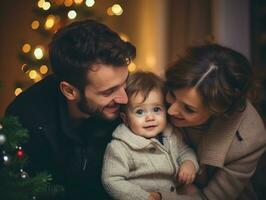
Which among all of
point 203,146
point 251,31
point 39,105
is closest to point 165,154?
point 203,146

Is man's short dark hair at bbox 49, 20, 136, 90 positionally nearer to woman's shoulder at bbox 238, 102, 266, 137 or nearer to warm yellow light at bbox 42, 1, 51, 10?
woman's shoulder at bbox 238, 102, 266, 137

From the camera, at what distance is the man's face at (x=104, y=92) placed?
5.97ft

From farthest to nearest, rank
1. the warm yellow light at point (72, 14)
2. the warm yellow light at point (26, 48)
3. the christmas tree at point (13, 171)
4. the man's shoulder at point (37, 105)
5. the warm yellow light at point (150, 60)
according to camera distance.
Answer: the warm yellow light at point (150, 60) < the warm yellow light at point (26, 48) < the warm yellow light at point (72, 14) < the man's shoulder at point (37, 105) < the christmas tree at point (13, 171)

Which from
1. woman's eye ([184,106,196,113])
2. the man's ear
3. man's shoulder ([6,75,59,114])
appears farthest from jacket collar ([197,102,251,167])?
man's shoulder ([6,75,59,114])

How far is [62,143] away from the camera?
6.13 feet

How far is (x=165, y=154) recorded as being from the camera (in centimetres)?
184

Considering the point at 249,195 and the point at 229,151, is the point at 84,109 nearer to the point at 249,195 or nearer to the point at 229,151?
the point at 229,151

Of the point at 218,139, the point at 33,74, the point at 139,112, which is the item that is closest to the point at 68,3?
the point at 33,74

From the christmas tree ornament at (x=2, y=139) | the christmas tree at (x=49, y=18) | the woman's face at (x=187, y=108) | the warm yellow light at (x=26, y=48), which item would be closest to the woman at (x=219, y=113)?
the woman's face at (x=187, y=108)

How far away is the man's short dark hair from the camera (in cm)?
182

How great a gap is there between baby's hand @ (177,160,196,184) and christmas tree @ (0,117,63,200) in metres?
0.56

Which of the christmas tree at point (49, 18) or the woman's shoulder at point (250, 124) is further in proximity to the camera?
the christmas tree at point (49, 18)

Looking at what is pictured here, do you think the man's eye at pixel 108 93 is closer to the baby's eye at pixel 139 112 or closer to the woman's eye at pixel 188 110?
the baby's eye at pixel 139 112

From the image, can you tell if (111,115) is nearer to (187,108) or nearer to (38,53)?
(187,108)
